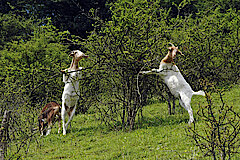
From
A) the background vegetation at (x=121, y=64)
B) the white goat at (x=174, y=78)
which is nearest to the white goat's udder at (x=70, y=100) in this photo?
the background vegetation at (x=121, y=64)

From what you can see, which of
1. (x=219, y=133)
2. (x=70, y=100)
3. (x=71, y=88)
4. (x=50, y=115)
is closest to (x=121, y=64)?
(x=71, y=88)

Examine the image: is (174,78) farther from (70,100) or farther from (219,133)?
(219,133)

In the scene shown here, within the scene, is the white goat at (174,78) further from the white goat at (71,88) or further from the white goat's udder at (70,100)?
the white goat's udder at (70,100)

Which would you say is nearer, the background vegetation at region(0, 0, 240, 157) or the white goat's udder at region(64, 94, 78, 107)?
the background vegetation at region(0, 0, 240, 157)

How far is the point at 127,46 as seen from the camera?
815 cm

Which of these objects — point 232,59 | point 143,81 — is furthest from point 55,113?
point 232,59

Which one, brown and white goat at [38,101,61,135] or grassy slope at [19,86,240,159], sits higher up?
brown and white goat at [38,101,61,135]

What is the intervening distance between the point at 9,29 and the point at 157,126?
82.3 feet

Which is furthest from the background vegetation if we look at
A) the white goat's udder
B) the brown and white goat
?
the brown and white goat

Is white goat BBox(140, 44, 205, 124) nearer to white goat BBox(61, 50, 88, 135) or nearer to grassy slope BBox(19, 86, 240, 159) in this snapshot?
grassy slope BBox(19, 86, 240, 159)

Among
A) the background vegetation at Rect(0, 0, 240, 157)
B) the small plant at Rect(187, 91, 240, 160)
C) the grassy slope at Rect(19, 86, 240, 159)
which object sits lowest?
the grassy slope at Rect(19, 86, 240, 159)

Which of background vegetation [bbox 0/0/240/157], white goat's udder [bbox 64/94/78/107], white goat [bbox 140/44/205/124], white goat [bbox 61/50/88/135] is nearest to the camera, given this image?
white goat [bbox 140/44/205/124]

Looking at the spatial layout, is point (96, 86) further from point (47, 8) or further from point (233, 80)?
point (47, 8)

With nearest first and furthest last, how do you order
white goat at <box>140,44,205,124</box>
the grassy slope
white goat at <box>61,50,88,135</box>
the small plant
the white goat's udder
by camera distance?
1. the small plant
2. the grassy slope
3. white goat at <box>140,44,205,124</box>
4. white goat at <box>61,50,88,135</box>
5. the white goat's udder
